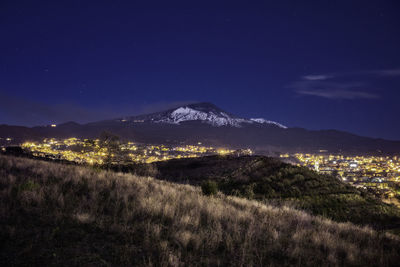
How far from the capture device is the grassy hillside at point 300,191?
11.0 metres

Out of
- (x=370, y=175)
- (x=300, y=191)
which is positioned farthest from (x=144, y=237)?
(x=370, y=175)

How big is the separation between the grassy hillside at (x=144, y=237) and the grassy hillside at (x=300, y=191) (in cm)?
548

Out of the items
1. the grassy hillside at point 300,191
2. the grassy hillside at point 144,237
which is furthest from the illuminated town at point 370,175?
the grassy hillside at point 144,237

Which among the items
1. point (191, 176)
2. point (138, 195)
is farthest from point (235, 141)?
point (138, 195)

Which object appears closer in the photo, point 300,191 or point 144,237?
point 144,237

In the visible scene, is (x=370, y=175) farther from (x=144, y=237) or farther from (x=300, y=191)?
(x=144, y=237)

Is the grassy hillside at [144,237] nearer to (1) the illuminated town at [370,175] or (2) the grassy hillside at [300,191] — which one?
(2) the grassy hillside at [300,191]

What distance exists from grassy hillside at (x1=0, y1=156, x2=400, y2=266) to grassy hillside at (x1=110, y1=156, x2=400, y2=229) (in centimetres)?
548

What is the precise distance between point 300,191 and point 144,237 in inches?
482

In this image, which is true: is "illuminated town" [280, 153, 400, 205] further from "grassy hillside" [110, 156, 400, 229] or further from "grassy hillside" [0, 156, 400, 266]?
"grassy hillside" [0, 156, 400, 266]

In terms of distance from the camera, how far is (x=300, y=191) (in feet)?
44.8

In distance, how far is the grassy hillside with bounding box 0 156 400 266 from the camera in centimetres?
323

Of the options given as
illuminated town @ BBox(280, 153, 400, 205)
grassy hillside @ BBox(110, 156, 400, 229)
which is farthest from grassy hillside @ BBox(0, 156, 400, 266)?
illuminated town @ BBox(280, 153, 400, 205)

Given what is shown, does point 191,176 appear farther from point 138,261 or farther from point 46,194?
point 138,261
